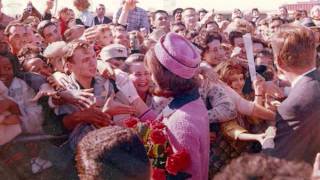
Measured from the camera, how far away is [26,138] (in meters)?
3.28

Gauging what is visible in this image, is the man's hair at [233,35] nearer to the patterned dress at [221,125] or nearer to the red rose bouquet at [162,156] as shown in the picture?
the patterned dress at [221,125]

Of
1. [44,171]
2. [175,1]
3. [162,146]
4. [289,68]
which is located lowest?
[175,1]

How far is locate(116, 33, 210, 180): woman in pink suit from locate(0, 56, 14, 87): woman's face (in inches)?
35.9

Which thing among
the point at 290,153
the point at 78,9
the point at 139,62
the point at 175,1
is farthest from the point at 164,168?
the point at 175,1

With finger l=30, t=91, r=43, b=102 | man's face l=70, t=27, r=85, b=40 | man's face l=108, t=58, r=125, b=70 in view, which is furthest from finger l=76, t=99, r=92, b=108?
man's face l=70, t=27, r=85, b=40

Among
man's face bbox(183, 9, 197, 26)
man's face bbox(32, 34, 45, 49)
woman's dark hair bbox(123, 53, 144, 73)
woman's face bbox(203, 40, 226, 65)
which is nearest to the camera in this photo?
woman's dark hair bbox(123, 53, 144, 73)

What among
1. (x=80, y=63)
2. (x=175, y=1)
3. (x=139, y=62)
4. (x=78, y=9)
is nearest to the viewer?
(x=80, y=63)

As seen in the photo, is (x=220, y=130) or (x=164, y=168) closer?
(x=164, y=168)

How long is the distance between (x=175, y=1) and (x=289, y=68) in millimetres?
15073

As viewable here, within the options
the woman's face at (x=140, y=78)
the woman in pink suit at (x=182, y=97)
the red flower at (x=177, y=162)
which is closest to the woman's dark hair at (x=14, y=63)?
the woman's face at (x=140, y=78)

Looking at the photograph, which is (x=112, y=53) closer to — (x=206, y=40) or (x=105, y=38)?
(x=206, y=40)

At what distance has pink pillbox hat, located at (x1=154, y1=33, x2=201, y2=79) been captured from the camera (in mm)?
2887

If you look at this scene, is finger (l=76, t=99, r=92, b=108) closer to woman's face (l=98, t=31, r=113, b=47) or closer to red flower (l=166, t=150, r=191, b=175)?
red flower (l=166, t=150, r=191, b=175)

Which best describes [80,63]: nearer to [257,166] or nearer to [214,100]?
[214,100]
